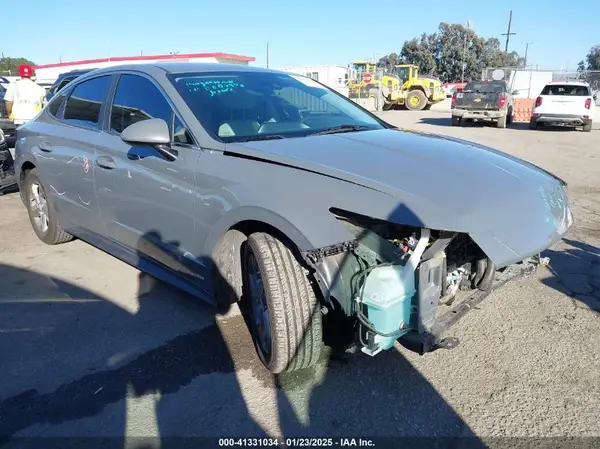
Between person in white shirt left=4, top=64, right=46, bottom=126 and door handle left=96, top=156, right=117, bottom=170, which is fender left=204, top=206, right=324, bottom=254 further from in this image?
person in white shirt left=4, top=64, right=46, bottom=126

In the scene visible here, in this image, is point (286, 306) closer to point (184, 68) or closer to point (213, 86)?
point (213, 86)

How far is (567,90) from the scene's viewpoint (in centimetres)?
1739

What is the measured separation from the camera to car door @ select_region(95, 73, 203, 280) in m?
3.10

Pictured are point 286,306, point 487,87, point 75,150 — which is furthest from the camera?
point 487,87

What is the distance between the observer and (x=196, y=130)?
305cm

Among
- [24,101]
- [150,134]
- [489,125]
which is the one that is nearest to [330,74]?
[489,125]

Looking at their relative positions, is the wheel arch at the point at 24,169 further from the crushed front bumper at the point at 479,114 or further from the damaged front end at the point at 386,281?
the crushed front bumper at the point at 479,114

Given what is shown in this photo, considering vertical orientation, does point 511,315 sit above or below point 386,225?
below

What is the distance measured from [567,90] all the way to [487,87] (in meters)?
2.70

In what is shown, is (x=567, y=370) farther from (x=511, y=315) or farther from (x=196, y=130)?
(x=196, y=130)

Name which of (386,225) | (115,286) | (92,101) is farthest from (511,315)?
(92,101)

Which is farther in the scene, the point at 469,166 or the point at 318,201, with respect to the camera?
the point at 469,166

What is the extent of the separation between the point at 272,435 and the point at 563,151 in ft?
40.4

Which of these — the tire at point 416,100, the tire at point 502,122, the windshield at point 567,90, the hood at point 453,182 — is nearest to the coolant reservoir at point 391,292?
the hood at point 453,182
